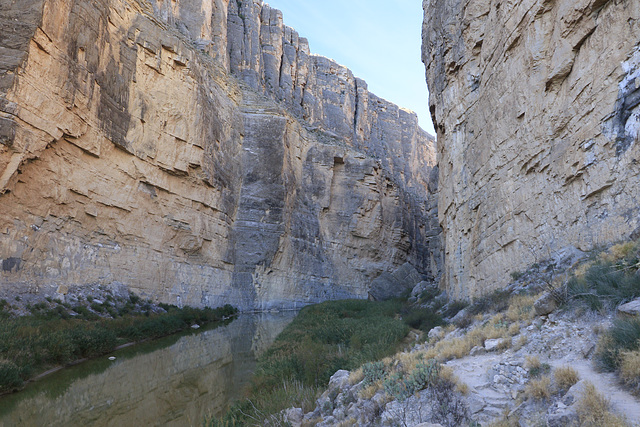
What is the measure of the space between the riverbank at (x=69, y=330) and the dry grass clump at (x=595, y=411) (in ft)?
38.0

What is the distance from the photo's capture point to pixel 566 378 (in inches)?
166

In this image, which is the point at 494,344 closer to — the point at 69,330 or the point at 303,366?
the point at 303,366

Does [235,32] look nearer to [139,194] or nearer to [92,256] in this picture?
[139,194]

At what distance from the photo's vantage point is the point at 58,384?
34.4ft

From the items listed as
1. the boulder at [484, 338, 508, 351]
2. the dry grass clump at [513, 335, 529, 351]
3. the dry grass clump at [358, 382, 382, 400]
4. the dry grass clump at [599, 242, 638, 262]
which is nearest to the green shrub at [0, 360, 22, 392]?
the dry grass clump at [358, 382, 382, 400]

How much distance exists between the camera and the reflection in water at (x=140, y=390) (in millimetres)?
8484

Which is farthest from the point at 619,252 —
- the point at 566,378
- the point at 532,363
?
the point at 566,378

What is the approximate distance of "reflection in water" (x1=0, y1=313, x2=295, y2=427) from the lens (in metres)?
8.48

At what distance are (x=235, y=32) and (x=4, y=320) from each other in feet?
180

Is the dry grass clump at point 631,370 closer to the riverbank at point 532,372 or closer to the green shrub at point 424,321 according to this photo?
the riverbank at point 532,372

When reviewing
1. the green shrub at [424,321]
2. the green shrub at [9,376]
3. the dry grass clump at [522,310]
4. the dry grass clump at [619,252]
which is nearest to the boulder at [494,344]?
the dry grass clump at [522,310]

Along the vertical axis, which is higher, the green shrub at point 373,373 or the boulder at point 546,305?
the boulder at point 546,305

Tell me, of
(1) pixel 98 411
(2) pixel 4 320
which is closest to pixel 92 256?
(2) pixel 4 320

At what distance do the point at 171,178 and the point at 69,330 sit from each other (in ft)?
48.8
